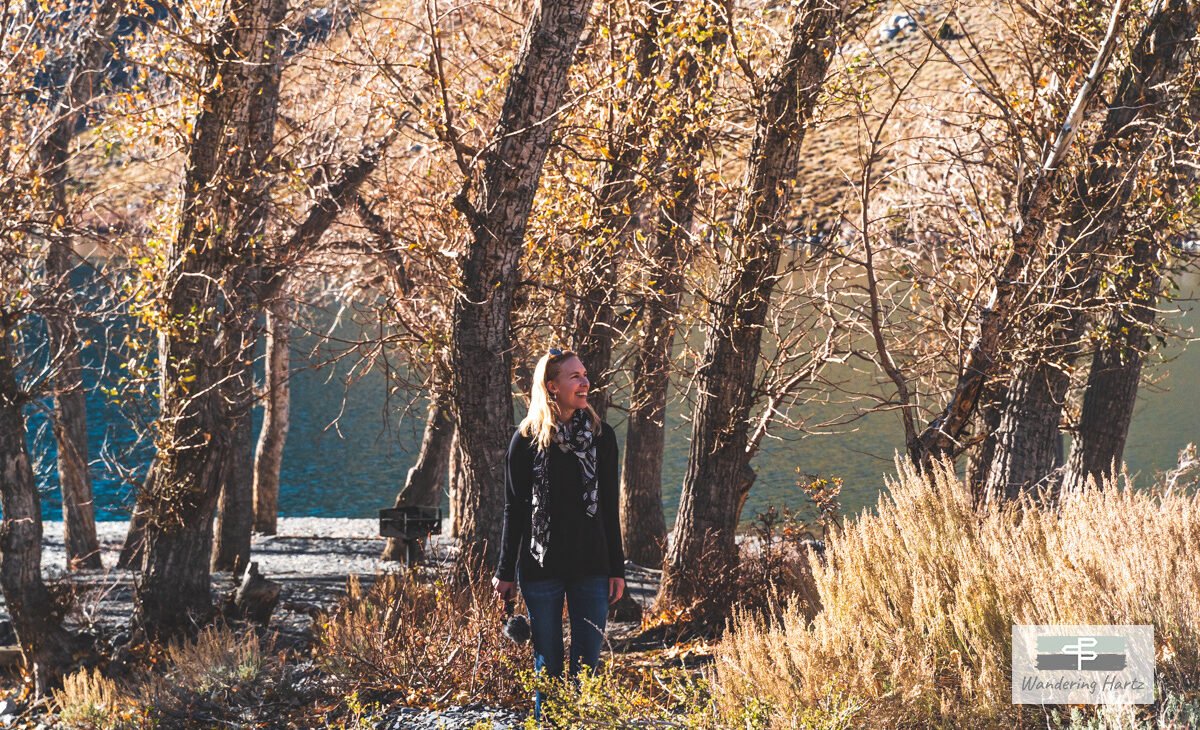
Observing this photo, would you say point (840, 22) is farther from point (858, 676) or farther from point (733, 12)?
point (858, 676)

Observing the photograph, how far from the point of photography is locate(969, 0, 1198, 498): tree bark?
27.1 feet

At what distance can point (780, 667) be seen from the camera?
4973 mm

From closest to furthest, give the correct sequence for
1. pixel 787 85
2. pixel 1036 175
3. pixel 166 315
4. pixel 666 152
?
1. pixel 1036 175
2. pixel 787 85
3. pixel 166 315
4. pixel 666 152

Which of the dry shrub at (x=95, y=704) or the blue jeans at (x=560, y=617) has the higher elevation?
the blue jeans at (x=560, y=617)

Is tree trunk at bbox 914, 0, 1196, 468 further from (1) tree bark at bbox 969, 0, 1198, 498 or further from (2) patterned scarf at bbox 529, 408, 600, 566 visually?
(2) patterned scarf at bbox 529, 408, 600, 566

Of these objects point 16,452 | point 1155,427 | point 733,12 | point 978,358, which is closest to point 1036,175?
point 978,358

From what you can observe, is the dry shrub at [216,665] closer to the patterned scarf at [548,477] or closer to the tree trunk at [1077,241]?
the patterned scarf at [548,477]

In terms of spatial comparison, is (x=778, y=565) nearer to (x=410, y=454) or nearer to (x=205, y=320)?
(x=205, y=320)

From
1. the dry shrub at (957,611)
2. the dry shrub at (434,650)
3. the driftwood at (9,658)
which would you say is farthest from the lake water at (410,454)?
the dry shrub at (957,611)

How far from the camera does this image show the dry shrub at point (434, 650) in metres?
6.45

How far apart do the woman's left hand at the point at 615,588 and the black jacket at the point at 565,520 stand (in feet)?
0.09

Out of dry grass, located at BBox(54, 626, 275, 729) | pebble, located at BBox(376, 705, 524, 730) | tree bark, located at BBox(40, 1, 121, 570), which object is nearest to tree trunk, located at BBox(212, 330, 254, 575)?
tree bark, located at BBox(40, 1, 121, 570)

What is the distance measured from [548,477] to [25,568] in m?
6.16

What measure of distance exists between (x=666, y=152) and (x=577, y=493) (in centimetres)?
491
